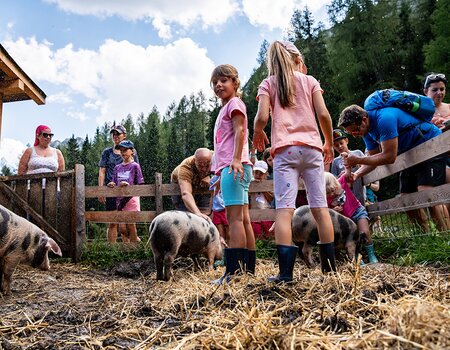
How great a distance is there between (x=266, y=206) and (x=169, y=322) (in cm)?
526

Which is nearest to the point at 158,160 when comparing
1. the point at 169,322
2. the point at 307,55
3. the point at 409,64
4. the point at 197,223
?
the point at 307,55

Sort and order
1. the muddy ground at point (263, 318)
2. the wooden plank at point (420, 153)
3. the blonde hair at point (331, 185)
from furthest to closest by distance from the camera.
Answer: the blonde hair at point (331, 185) → the wooden plank at point (420, 153) → the muddy ground at point (263, 318)

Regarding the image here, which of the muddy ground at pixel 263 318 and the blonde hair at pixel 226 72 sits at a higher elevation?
the blonde hair at pixel 226 72

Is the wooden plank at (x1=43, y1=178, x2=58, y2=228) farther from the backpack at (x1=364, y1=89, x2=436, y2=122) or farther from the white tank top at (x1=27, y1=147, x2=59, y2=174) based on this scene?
the backpack at (x1=364, y1=89, x2=436, y2=122)

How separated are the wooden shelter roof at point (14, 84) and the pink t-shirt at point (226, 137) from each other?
5150 mm

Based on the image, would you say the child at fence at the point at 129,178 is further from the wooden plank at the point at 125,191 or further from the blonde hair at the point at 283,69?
the blonde hair at the point at 283,69

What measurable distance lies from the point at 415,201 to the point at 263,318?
3416 millimetres

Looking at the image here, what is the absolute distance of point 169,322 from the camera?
2166 mm

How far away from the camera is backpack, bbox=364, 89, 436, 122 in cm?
445

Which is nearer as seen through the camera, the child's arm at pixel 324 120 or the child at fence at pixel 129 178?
the child's arm at pixel 324 120

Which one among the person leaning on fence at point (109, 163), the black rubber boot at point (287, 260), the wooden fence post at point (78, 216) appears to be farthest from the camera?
the person leaning on fence at point (109, 163)

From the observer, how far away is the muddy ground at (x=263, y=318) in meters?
1.53

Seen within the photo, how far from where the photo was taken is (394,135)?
14.1 ft

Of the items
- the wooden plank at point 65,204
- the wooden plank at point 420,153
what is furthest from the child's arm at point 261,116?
the wooden plank at point 65,204
